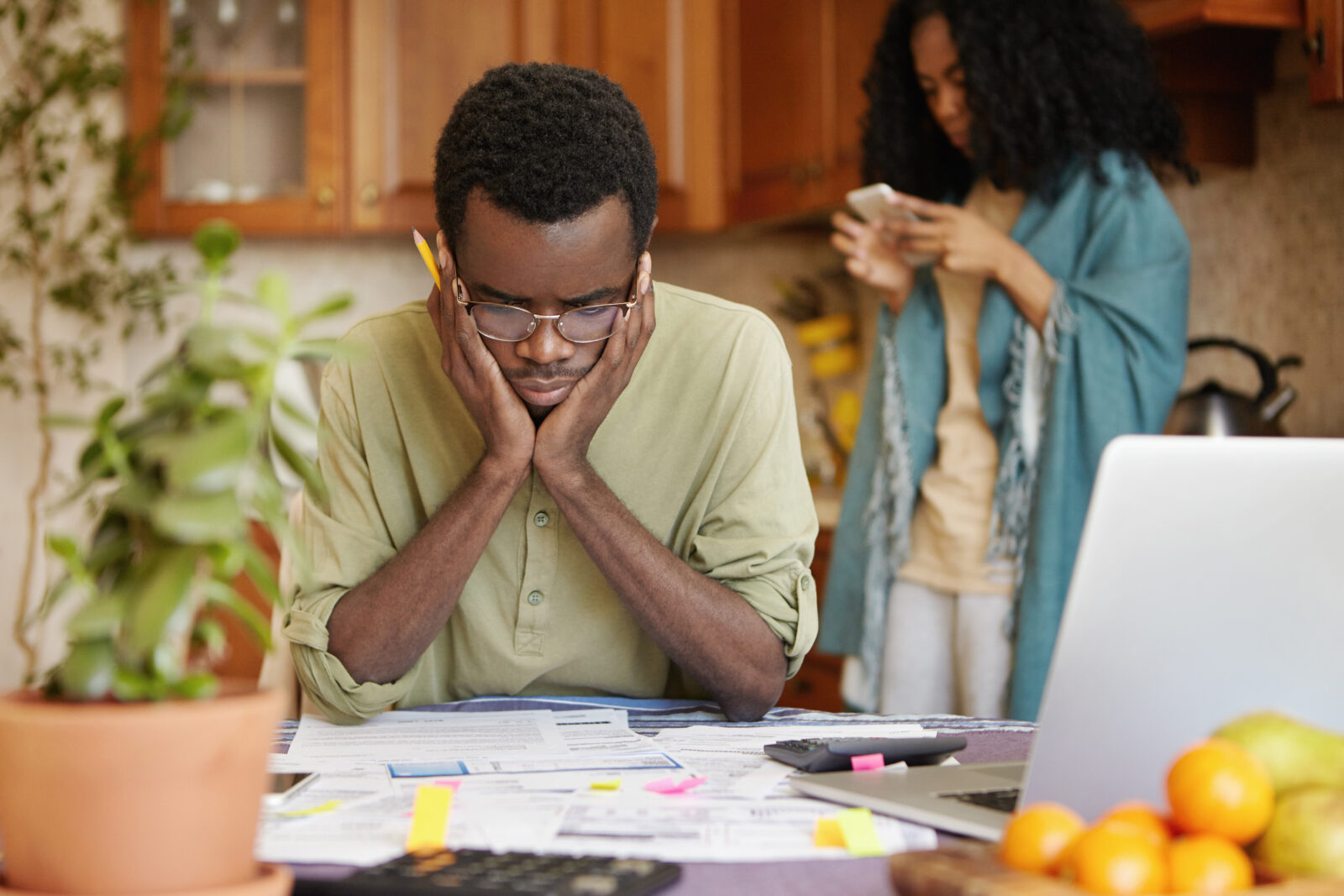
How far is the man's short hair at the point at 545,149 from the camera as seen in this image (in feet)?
3.69

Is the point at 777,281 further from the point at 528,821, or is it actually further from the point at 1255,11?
the point at 528,821

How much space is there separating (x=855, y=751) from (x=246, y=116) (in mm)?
2957

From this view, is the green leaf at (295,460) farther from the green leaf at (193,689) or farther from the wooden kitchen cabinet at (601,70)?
the wooden kitchen cabinet at (601,70)

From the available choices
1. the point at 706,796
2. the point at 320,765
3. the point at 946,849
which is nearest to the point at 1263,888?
the point at 946,849

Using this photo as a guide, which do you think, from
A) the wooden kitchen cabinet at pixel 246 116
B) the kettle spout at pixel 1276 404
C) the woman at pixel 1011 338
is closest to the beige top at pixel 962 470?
the woman at pixel 1011 338

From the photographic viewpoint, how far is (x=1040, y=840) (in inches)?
21.2

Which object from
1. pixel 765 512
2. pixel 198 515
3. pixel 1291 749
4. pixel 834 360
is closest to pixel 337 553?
pixel 765 512

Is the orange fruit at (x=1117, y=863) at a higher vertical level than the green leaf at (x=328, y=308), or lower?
lower

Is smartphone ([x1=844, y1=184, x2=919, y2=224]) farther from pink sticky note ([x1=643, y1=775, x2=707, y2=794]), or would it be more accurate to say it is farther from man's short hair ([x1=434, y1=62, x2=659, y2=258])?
pink sticky note ([x1=643, y1=775, x2=707, y2=794])

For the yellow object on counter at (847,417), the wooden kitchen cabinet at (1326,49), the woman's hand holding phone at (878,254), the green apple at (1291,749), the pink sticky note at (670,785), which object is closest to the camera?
the green apple at (1291,749)

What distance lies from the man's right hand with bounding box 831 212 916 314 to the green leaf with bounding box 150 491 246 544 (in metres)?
1.83

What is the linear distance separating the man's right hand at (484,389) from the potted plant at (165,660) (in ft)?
2.19

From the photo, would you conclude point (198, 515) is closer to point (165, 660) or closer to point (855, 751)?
point (165, 660)

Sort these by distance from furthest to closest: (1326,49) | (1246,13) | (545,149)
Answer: (1246,13), (1326,49), (545,149)
